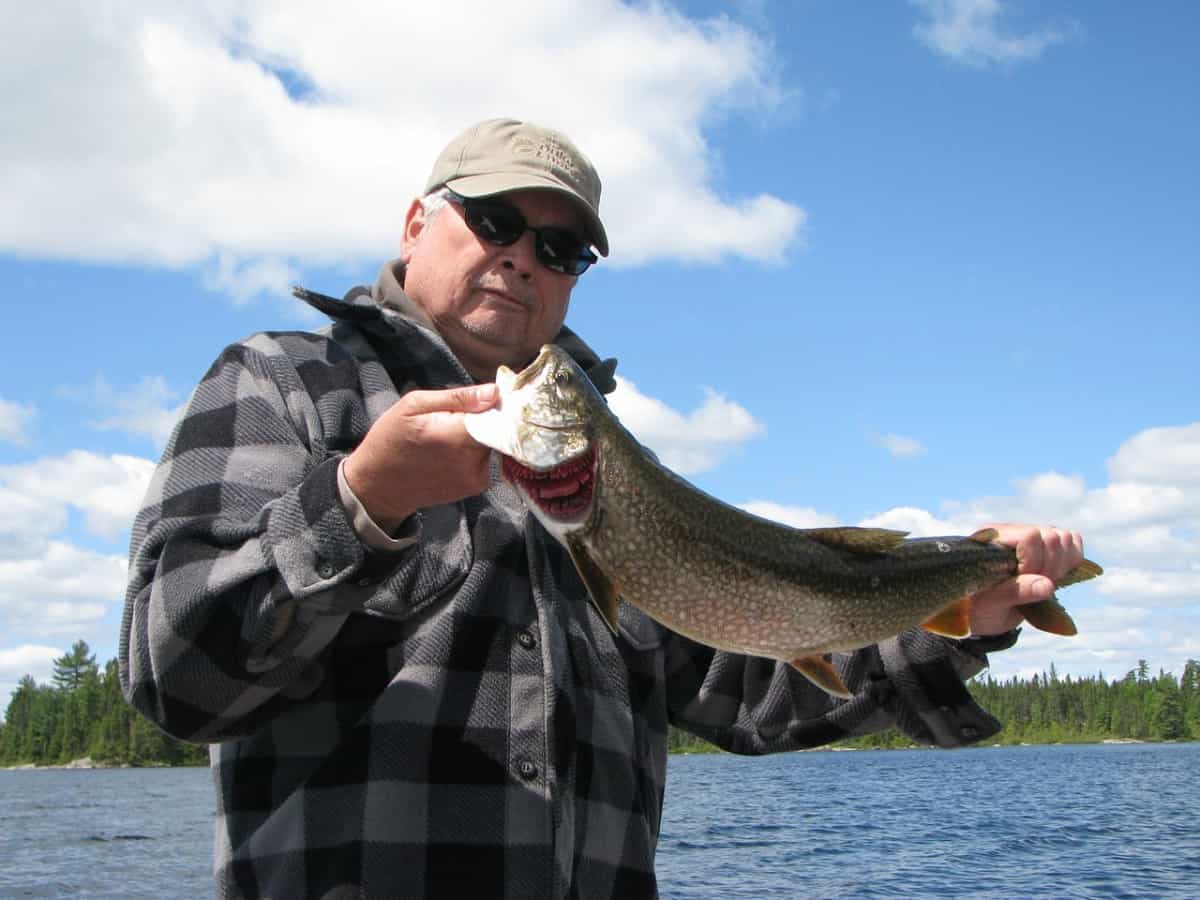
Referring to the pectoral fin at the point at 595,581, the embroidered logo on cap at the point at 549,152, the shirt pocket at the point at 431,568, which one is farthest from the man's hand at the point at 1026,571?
the embroidered logo on cap at the point at 549,152

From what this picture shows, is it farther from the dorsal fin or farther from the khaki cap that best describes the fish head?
the khaki cap

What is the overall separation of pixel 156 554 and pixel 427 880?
4.16 feet

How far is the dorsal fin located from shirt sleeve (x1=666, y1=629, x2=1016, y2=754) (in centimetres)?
82

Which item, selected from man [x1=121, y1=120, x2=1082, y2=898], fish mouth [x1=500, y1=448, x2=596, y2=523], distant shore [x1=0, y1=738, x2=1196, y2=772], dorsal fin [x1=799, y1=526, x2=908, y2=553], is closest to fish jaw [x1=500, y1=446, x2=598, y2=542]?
fish mouth [x1=500, y1=448, x2=596, y2=523]

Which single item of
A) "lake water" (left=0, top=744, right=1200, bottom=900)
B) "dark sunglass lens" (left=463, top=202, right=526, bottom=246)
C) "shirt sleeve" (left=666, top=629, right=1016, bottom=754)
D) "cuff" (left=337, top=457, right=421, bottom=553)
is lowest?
"lake water" (left=0, top=744, right=1200, bottom=900)

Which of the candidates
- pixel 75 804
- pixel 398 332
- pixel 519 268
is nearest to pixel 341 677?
pixel 398 332

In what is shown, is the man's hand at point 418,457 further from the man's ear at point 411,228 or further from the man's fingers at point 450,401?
the man's ear at point 411,228

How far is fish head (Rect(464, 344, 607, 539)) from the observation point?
2992mm

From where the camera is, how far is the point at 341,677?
330 cm

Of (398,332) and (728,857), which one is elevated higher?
(398,332)

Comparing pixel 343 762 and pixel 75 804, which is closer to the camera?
pixel 343 762

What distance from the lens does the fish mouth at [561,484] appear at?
10.2 feet

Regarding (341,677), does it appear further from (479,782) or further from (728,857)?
(728,857)

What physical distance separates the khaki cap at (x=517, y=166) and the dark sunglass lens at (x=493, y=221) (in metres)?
0.07
